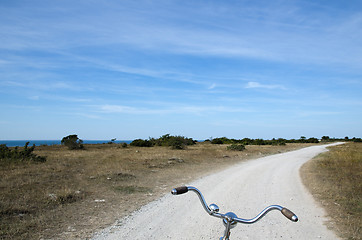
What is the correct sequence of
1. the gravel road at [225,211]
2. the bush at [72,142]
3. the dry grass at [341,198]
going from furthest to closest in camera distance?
the bush at [72,142] → the dry grass at [341,198] → the gravel road at [225,211]

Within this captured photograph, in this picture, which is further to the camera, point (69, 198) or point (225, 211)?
point (69, 198)

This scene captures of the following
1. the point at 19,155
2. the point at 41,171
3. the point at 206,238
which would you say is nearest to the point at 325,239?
the point at 206,238

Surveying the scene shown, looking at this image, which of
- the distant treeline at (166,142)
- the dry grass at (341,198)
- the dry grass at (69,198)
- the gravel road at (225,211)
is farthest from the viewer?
the distant treeline at (166,142)

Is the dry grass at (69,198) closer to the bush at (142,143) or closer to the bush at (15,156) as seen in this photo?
the bush at (15,156)

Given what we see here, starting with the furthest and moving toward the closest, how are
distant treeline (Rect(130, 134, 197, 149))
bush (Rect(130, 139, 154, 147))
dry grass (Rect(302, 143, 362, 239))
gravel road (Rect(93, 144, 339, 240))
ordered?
bush (Rect(130, 139, 154, 147)), distant treeline (Rect(130, 134, 197, 149)), dry grass (Rect(302, 143, 362, 239)), gravel road (Rect(93, 144, 339, 240))

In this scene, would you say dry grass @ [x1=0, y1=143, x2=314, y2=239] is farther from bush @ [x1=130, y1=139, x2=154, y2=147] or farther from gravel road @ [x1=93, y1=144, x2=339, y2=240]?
bush @ [x1=130, y1=139, x2=154, y2=147]

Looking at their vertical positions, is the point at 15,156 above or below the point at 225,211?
above

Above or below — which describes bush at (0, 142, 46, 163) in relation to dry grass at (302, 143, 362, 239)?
above

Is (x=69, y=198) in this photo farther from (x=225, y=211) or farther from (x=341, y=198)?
(x=341, y=198)

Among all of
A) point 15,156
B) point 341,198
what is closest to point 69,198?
point 341,198

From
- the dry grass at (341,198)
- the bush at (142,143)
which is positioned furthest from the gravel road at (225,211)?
the bush at (142,143)

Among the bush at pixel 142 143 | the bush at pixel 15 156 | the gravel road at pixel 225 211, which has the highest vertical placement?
the bush at pixel 142 143

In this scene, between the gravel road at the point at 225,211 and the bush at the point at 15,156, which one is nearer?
the gravel road at the point at 225,211

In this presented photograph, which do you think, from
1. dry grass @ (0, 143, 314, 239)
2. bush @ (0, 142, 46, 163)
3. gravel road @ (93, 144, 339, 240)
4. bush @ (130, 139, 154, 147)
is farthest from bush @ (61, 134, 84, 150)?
gravel road @ (93, 144, 339, 240)
